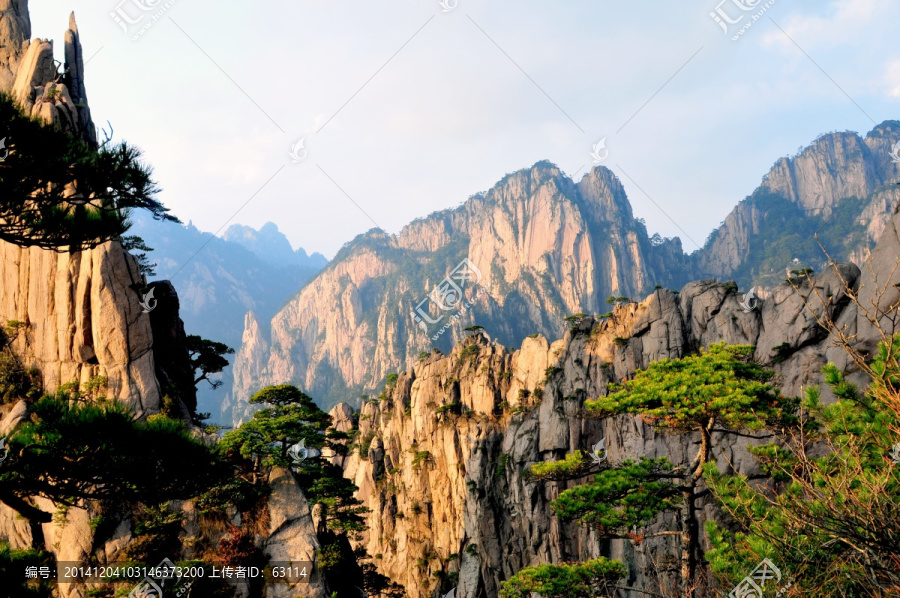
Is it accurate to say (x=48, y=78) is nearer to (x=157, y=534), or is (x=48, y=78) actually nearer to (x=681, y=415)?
(x=157, y=534)

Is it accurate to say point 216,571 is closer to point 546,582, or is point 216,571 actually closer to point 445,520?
point 546,582

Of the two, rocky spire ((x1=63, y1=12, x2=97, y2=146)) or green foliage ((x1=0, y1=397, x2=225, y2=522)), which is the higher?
rocky spire ((x1=63, y1=12, x2=97, y2=146))

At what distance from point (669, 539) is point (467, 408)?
84.6ft

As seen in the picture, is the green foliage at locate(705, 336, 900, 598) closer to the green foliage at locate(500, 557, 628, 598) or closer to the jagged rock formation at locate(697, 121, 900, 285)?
the green foliage at locate(500, 557, 628, 598)

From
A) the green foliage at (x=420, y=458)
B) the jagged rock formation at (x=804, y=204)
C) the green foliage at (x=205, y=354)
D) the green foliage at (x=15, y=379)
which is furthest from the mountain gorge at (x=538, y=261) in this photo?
the green foliage at (x=15, y=379)

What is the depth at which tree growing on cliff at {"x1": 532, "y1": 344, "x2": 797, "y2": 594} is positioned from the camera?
9.59 metres

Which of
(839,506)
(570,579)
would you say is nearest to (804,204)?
(570,579)

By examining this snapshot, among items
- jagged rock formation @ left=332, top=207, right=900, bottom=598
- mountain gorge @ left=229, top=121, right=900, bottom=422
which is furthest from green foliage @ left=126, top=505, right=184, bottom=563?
mountain gorge @ left=229, top=121, right=900, bottom=422

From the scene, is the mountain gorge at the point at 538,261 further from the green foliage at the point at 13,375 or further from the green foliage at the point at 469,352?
the green foliage at the point at 13,375

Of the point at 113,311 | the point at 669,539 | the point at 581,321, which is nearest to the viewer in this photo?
the point at 113,311

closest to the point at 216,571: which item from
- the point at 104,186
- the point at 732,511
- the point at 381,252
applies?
the point at 104,186

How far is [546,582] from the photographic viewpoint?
10.9 meters

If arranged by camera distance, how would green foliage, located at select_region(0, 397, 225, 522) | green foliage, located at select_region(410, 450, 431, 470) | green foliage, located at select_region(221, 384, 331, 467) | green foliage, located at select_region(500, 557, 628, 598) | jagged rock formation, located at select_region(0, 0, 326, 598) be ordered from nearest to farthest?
green foliage, located at select_region(0, 397, 225, 522), green foliage, located at select_region(500, 557, 628, 598), jagged rock formation, located at select_region(0, 0, 326, 598), green foliage, located at select_region(221, 384, 331, 467), green foliage, located at select_region(410, 450, 431, 470)

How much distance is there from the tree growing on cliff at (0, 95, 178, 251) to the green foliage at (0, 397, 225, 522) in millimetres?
2608
